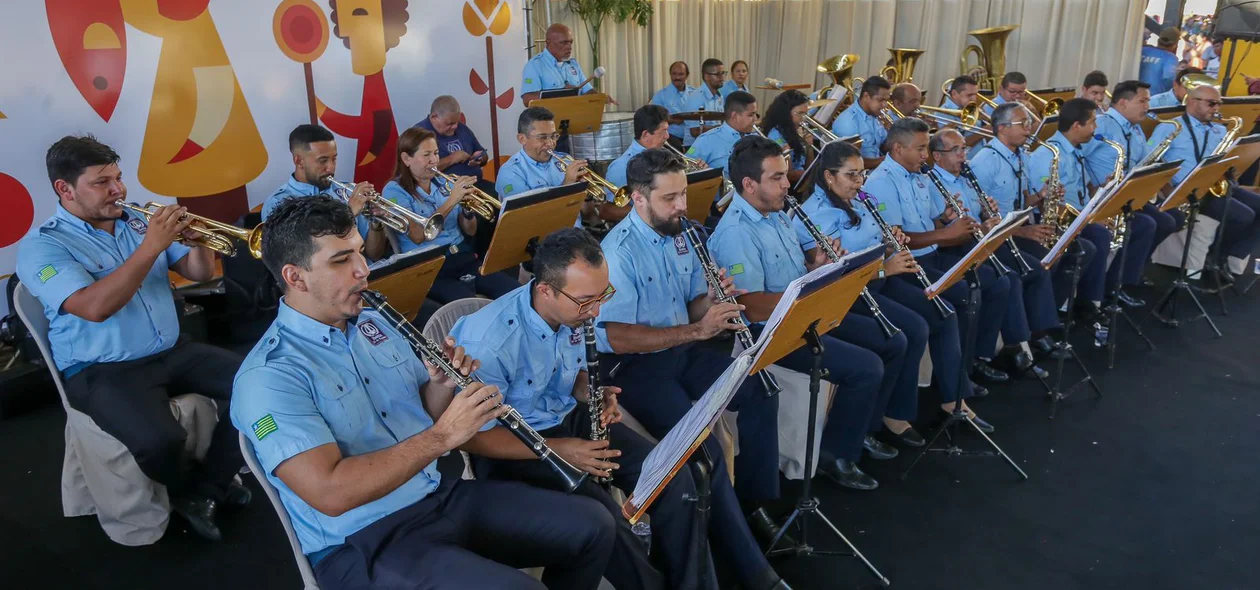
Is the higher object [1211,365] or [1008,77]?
[1008,77]

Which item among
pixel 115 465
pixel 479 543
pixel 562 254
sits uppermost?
pixel 562 254

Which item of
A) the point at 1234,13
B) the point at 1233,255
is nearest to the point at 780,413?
the point at 1233,255

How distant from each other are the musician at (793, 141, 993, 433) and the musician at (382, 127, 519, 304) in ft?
6.50

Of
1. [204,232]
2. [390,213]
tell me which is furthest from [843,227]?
[204,232]

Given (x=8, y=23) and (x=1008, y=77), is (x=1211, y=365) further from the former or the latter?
(x=8, y=23)

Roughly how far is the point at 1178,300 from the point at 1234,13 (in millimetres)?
4719

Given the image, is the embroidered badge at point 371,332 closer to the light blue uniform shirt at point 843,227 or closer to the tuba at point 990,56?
the light blue uniform shirt at point 843,227

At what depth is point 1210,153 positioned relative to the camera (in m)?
7.04

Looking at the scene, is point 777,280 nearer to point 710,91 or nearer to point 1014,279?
point 1014,279

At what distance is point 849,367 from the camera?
13.0 feet

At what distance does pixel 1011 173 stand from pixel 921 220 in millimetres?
1210

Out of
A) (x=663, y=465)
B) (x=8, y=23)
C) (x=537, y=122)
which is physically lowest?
(x=663, y=465)

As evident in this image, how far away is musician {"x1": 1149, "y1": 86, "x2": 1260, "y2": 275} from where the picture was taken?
272 inches

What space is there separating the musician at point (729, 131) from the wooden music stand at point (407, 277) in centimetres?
371
